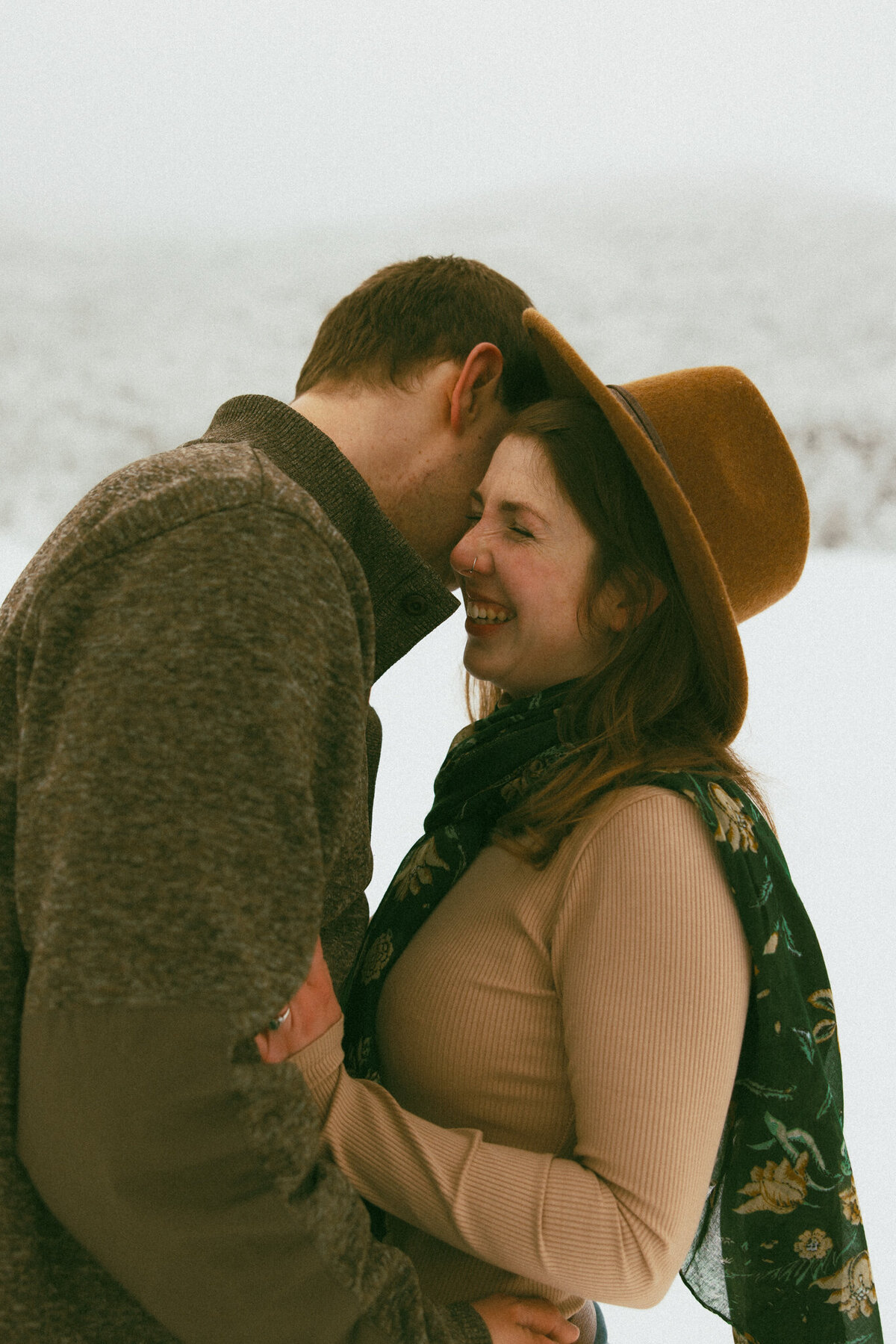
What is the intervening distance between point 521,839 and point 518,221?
61.1 inches

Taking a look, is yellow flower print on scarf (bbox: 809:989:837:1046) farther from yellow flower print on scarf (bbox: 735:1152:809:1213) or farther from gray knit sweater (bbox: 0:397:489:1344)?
gray knit sweater (bbox: 0:397:489:1344)

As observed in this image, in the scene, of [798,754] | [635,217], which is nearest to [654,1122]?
[798,754]

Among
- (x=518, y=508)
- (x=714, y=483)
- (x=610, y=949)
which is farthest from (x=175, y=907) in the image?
(x=714, y=483)

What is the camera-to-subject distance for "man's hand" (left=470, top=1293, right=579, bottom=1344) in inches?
37.3

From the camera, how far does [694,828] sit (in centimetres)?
101

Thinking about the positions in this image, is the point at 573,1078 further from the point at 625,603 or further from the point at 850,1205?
the point at 625,603

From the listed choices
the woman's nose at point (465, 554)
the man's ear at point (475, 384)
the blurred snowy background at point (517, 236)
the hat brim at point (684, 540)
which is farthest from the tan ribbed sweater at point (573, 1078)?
the blurred snowy background at point (517, 236)

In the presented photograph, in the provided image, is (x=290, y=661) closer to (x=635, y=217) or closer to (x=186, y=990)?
(x=186, y=990)

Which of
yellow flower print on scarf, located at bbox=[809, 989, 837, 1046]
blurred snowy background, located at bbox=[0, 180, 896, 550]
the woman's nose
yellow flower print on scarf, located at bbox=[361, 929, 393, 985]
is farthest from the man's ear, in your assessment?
blurred snowy background, located at bbox=[0, 180, 896, 550]

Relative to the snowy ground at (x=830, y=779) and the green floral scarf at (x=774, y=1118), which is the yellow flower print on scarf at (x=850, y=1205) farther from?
the snowy ground at (x=830, y=779)

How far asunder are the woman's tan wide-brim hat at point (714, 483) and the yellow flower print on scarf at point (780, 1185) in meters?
0.45

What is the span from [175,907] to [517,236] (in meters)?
1.90

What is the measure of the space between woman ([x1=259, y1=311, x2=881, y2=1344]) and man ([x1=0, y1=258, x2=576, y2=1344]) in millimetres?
148

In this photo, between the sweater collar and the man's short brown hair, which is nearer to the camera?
the sweater collar
